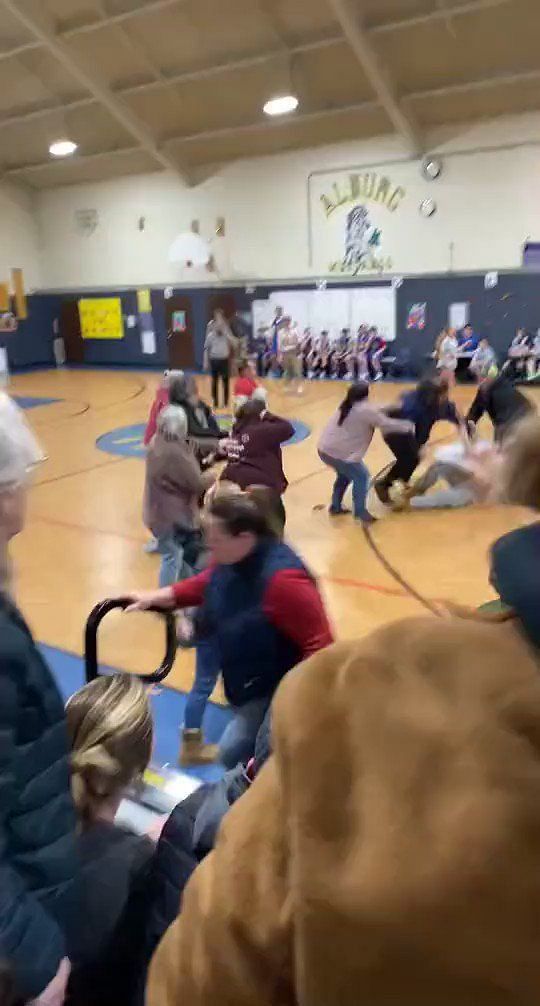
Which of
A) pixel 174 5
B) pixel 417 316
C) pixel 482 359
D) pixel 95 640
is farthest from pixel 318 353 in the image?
pixel 95 640

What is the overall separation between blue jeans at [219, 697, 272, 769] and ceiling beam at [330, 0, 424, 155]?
478 inches

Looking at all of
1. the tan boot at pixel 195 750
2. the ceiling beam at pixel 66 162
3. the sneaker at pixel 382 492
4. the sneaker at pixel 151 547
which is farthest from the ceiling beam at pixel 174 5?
the tan boot at pixel 195 750

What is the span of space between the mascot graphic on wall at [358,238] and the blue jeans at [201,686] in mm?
14446

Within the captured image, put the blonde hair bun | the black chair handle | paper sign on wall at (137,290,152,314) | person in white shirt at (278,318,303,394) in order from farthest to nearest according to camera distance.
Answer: paper sign on wall at (137,290,152,314), person in white shirt at (278,318,303,394), the black chair handle, the blonde hair bun

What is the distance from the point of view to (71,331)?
21.6 m

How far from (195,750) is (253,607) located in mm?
1234

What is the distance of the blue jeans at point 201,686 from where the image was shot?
3859 mm

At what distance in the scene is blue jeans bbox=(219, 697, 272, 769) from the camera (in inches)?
123

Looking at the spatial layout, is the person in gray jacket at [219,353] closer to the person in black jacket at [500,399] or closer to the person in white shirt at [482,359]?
the person in white shirt at [482,359]

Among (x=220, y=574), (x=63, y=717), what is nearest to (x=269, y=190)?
(x=220, y=574)

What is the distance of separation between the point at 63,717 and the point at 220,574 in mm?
1439

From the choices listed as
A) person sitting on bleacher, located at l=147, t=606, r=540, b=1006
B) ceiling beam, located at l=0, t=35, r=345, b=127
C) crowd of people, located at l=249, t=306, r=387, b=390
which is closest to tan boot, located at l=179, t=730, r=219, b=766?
person sitting on bleacher, located at l=147, t=606, r=540, b=1006

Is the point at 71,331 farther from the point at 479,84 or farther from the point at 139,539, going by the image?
the point at 139,539

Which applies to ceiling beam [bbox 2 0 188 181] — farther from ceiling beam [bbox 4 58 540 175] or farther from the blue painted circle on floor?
the blue painted circle on floor
